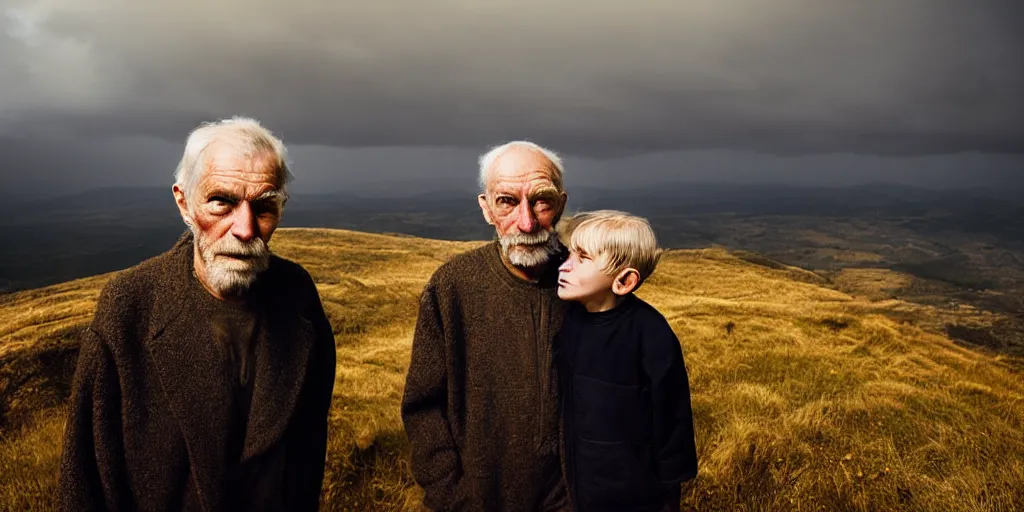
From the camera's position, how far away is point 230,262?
9.33ft

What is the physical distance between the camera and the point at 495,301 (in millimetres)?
3486

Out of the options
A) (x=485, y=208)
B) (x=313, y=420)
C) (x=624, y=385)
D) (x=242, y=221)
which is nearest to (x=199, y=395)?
(x=313, y=420)

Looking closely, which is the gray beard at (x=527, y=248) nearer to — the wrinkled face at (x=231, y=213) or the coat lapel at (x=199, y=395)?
the wrinkled face at (x=231, y=213)

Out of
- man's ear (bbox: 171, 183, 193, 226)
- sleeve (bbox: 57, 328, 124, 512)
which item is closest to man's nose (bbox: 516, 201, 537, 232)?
man's ear (bbox: 171, 183, 193, 226)

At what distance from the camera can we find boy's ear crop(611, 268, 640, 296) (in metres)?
3.14

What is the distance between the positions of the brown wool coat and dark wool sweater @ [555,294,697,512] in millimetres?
1900

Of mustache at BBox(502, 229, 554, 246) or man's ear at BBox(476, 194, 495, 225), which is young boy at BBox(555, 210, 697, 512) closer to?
mustache at BBox(502, 229, 554, 246)

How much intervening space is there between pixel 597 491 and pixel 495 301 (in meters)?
1.41

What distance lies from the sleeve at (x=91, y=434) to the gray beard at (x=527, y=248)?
2.42 meters

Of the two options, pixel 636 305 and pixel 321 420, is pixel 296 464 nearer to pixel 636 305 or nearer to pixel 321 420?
pixel 321 420

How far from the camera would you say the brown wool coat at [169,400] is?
2.72 metres

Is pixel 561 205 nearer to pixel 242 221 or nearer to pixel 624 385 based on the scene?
pixel 624 385

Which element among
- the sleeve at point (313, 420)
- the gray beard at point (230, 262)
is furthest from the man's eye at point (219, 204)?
the sleeve at point (313, 420)

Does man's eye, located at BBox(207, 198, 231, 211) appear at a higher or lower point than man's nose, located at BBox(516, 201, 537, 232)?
higher
